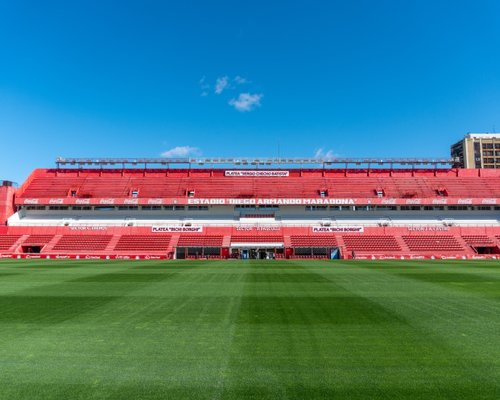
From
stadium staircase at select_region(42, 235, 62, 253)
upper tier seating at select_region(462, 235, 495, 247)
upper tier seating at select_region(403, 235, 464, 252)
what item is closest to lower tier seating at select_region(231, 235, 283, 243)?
upper tier seating at select_region(403, 235, 464, 252)

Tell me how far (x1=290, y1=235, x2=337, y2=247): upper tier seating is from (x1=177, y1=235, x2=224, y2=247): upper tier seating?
10500 millimetres

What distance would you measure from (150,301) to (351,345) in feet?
24.3

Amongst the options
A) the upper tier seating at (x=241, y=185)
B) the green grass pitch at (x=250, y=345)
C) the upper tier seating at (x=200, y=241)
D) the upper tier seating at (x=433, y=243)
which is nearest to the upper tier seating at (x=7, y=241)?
the upper tier seating at (x=241, y=185)

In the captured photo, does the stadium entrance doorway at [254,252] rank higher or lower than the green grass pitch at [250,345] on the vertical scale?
higher

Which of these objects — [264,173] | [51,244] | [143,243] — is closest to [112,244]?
[143,243]

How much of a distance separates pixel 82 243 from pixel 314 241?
1273 inches

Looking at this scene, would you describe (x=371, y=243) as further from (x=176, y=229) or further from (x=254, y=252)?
(x=176, y=229)

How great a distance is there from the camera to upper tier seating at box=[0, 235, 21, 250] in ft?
161

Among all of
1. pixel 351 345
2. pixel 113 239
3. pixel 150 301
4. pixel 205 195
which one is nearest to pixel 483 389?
pixel 351 345

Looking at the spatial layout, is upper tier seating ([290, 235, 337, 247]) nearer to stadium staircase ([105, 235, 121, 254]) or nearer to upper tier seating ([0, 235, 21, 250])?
stadium staircase ([105, 235, 121, 254])

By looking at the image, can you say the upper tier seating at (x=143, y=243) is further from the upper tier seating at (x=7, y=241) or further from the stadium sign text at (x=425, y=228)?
the stadium sign text at (x=425, y=228)

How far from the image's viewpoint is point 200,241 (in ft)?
166

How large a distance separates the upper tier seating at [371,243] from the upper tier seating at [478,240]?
9982mm

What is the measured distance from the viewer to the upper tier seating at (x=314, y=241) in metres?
48.9
